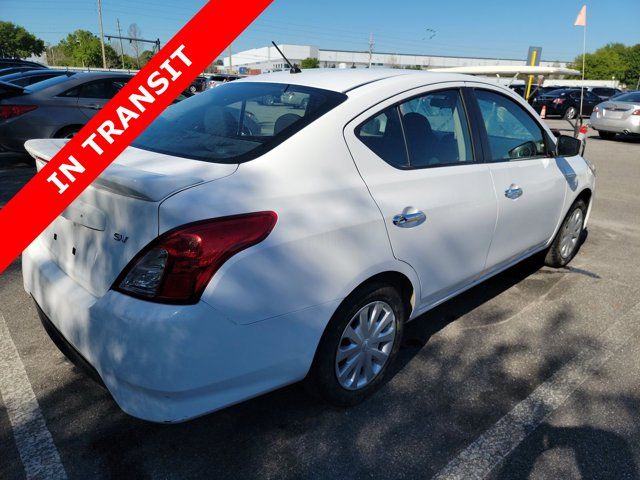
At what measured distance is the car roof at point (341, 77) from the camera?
8.34 feet

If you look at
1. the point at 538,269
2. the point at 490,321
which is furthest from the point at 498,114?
the point at 538,269

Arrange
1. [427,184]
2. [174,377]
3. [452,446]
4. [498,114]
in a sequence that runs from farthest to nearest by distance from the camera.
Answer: [498,114] < [427,184] < [452,446] < [174,377]

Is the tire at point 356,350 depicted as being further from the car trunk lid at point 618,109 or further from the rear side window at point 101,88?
the car trunk lid at point 618,109

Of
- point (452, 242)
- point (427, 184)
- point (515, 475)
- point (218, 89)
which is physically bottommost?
point (515, 475)

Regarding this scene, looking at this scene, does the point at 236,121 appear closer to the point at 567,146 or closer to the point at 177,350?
the point at 177,350

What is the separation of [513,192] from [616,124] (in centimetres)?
1342

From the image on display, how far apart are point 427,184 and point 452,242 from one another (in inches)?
15.5

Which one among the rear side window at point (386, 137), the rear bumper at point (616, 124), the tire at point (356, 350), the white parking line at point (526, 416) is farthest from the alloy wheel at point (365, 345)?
the rear bumper at point (616, 124)

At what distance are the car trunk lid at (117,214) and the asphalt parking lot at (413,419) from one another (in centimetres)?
63

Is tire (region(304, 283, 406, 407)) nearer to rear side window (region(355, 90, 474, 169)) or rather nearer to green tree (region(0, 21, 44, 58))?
rear side window (region(355, 90, 474, 169))

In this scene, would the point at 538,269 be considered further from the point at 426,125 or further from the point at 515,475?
the point at 515,475

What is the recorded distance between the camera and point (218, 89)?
3055mm

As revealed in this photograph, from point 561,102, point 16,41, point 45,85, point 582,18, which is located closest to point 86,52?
point 16,41

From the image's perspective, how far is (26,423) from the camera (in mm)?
2316
